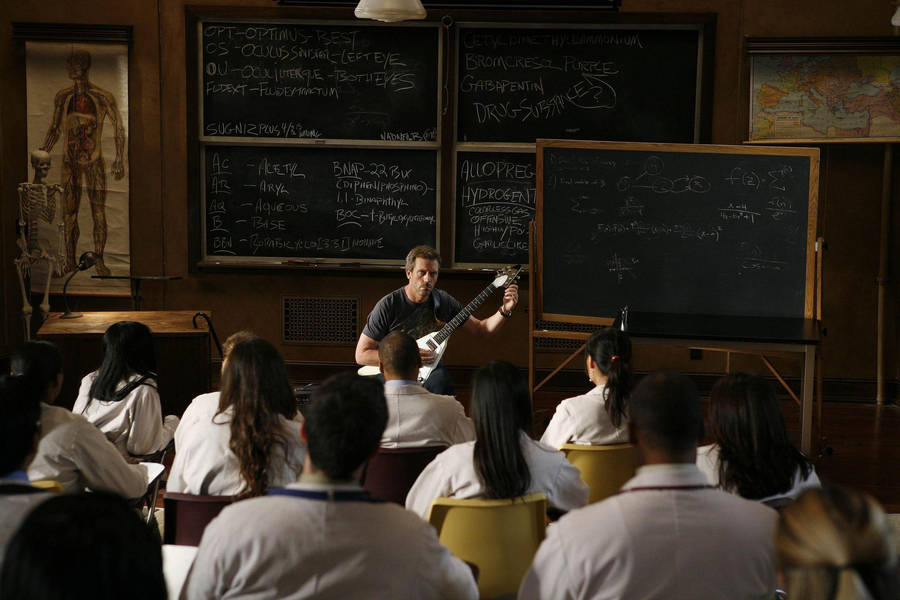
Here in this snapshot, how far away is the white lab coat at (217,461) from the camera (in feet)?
8.45

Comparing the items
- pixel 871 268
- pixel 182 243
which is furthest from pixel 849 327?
pixel 182 243

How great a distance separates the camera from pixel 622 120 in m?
6.53

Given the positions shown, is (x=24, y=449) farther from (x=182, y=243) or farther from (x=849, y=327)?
(x=849, y=327)

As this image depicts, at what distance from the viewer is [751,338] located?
4531mm

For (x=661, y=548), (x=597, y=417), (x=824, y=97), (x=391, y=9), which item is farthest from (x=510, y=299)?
(x=661, y=548)

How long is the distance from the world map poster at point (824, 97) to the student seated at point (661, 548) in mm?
5200

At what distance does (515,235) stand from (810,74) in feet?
7.46

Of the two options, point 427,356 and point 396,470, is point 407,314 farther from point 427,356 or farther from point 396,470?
point 396,470

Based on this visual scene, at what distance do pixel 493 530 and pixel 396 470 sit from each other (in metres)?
0.71

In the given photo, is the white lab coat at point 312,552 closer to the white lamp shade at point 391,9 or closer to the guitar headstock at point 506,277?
the white lamp shade at point 391,9

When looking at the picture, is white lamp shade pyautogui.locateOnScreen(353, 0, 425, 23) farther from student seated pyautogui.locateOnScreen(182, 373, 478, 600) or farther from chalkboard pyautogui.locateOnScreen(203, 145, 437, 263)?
student seated pyautogui.locateOnScreen(182, 373, 478, 600)

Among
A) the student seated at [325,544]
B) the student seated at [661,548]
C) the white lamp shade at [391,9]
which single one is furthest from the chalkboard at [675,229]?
the student seated at [325,544]

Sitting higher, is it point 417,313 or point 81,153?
point 81,153

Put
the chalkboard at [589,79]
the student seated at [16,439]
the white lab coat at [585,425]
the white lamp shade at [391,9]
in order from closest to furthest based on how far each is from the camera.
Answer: the student seated at [16,439]
the white lab coat at [585,425]
the white lamp shade at [391,9]
the chalkboard at [589,79]
